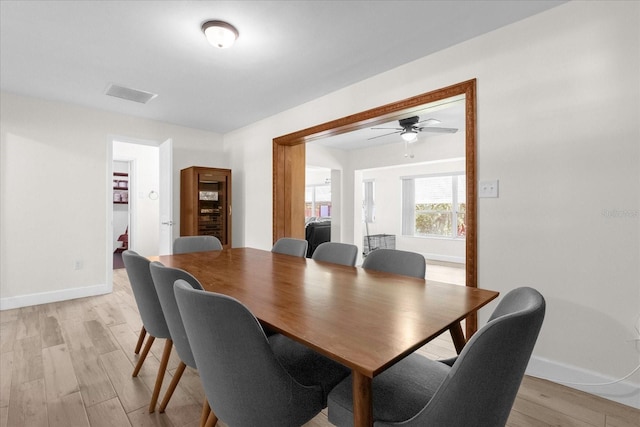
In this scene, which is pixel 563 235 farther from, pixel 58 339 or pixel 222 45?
pixel 58 339

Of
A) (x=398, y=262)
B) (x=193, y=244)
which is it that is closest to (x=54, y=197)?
(x=193, y=244)

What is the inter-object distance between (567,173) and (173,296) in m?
2.32

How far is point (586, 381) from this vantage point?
183cm

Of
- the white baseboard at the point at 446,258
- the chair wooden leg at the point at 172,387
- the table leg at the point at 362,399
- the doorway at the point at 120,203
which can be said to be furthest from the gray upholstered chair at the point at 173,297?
the doorway at the point at 120,203

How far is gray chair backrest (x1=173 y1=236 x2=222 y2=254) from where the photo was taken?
2.95 m

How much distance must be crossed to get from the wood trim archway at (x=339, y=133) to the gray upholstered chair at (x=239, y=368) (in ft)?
5.89

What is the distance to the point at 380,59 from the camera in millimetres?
2594

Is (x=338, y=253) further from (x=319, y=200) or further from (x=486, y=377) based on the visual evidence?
(x=319, y=200)

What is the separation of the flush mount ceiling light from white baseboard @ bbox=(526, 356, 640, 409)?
300cm

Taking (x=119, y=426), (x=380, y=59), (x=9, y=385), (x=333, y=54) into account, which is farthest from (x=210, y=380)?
(x=380, y=59)

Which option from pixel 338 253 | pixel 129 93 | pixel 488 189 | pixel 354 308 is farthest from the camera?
pixel 129 93

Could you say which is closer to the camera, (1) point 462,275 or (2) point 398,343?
(2) point 398,343

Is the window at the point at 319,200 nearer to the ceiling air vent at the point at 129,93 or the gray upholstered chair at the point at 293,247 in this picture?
the ceiling air vent at the point at 129,93

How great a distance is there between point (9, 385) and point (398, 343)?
2476 mm
